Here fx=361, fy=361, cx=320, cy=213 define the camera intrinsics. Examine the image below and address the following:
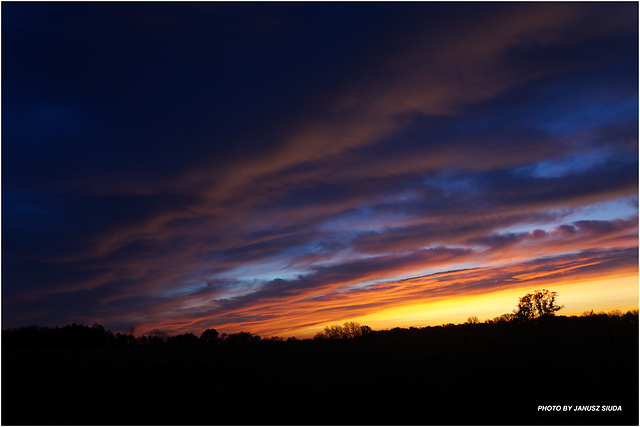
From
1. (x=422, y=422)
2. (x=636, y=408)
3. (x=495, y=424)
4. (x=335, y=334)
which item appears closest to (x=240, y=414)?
(x=422, y=422)

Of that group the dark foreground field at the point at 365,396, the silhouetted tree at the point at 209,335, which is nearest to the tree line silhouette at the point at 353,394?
the dark foreground field at the point at 365,396

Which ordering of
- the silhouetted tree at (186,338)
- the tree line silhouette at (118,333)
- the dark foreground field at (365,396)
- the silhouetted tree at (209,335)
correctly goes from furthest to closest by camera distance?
1. the silhouetted tree at (209,335)
2. the silhouetted tree at (186,338)
3. the tree line silhouette at (118,333)
4. the dark foreground field at (365,396)

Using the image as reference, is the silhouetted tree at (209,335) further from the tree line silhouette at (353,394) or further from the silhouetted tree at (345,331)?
the tree line silhouette at (353,394)

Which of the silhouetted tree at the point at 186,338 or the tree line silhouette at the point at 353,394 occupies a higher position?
the tree line silhouette at the point at 353,394

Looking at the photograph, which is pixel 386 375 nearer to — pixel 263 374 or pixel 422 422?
pixel 422 422

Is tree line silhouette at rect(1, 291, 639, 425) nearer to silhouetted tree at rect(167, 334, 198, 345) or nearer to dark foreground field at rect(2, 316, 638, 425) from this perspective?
dark foreground field at rect(2, 316, 638, 425)

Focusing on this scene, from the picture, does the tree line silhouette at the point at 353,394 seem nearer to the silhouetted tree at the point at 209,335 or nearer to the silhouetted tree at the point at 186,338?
the silhouetted tree at the point at 186,338

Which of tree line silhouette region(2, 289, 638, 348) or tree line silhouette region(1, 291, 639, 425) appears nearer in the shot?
tree line silhouette region(1, 291, 639, 425)

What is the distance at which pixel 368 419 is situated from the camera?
11.9 m

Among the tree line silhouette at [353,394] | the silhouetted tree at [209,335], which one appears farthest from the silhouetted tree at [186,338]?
the tree line silhouette at [353,394]

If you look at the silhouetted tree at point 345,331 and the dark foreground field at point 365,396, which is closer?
the dark foreground field at point 365,396

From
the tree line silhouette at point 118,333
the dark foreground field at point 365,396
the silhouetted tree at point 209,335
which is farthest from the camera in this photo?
the silhouetted tree at point 209,335

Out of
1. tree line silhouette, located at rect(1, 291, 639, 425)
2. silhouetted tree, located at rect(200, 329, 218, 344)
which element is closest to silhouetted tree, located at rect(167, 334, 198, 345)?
silhouetted tree, located at rect(200, 329, 218, 344)

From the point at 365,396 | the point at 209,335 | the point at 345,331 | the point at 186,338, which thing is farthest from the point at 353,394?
the point at 209,335
